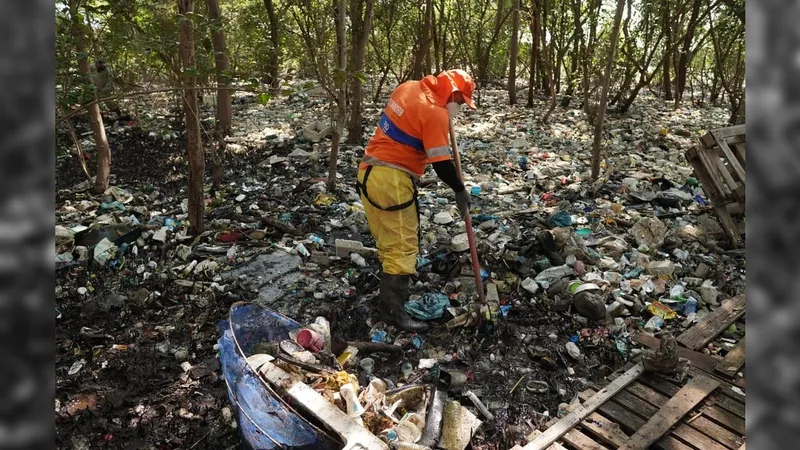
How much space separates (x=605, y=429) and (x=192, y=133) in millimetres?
4278

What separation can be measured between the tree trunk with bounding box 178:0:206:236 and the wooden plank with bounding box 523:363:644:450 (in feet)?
12.1

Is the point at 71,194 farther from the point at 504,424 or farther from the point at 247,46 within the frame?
the point at 504,424

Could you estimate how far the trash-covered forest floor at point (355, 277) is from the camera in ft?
11.2

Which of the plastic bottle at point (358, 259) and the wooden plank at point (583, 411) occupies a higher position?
the plastic bottle at point (358, 259)

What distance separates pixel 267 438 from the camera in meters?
2.64

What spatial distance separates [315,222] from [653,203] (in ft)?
12.7

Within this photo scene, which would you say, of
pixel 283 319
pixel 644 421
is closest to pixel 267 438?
pixel 283 319

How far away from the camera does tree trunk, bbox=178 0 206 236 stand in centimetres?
451

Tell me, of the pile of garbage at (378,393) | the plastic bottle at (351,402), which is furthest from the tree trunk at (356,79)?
the plastic bottle at (351,402)

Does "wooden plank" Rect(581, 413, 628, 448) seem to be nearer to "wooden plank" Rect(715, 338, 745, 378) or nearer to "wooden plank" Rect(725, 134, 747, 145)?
"wooden plank" Rect(715, 338, 745, 378)

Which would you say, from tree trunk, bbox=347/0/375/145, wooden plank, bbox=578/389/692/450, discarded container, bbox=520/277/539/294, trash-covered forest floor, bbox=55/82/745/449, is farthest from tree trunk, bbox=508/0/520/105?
wooden plank, bbox=578/389/692/450

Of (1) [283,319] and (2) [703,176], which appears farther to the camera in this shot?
(2) [703,176]

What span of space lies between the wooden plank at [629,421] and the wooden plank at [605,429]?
0.14ft

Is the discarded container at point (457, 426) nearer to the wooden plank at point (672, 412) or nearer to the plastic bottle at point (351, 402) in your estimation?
the plastic bottle at point (351, 402)
